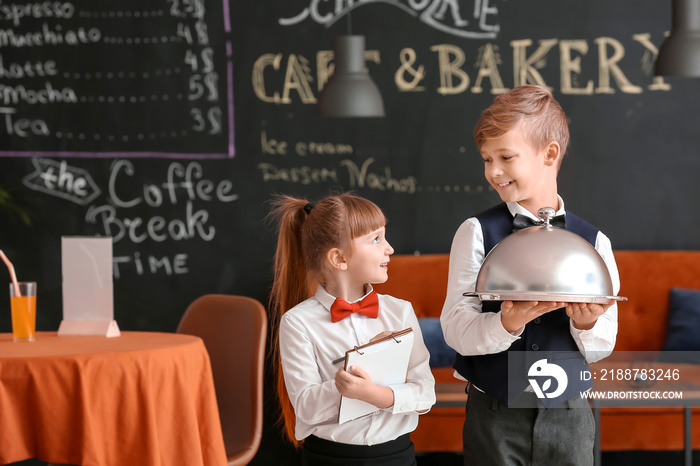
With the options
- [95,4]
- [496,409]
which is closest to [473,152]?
[95,4]

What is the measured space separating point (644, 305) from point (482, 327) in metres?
2.55

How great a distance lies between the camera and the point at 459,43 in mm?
4078

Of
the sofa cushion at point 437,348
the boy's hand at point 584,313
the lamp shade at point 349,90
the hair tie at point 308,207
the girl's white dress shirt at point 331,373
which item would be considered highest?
the lamp shade at point 349,90

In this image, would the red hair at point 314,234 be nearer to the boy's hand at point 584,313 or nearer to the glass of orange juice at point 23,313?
the boy's hand at point 584,313

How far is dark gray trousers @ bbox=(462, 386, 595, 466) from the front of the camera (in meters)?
1.67

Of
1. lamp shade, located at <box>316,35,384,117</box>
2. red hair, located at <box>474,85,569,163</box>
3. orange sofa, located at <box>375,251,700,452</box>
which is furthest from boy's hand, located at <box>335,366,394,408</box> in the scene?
lamp shade, located at <box>316,35,384,117</box>

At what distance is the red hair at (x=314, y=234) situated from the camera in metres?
1.89

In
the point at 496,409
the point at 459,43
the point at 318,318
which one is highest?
the point at 459,43

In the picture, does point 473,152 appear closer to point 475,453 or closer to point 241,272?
point 241,272

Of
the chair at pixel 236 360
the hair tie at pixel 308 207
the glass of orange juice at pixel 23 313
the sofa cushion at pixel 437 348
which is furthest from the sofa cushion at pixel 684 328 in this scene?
the glass of orange juice at pixel 23 313

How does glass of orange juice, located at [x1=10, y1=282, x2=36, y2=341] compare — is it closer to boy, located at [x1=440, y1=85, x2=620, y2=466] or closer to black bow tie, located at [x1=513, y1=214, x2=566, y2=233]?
boy, located at [x1=440, y1=85, x2=620, y2=466]

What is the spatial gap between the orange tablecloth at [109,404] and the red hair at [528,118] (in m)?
1.18

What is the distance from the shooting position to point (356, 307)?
72.9 inches
